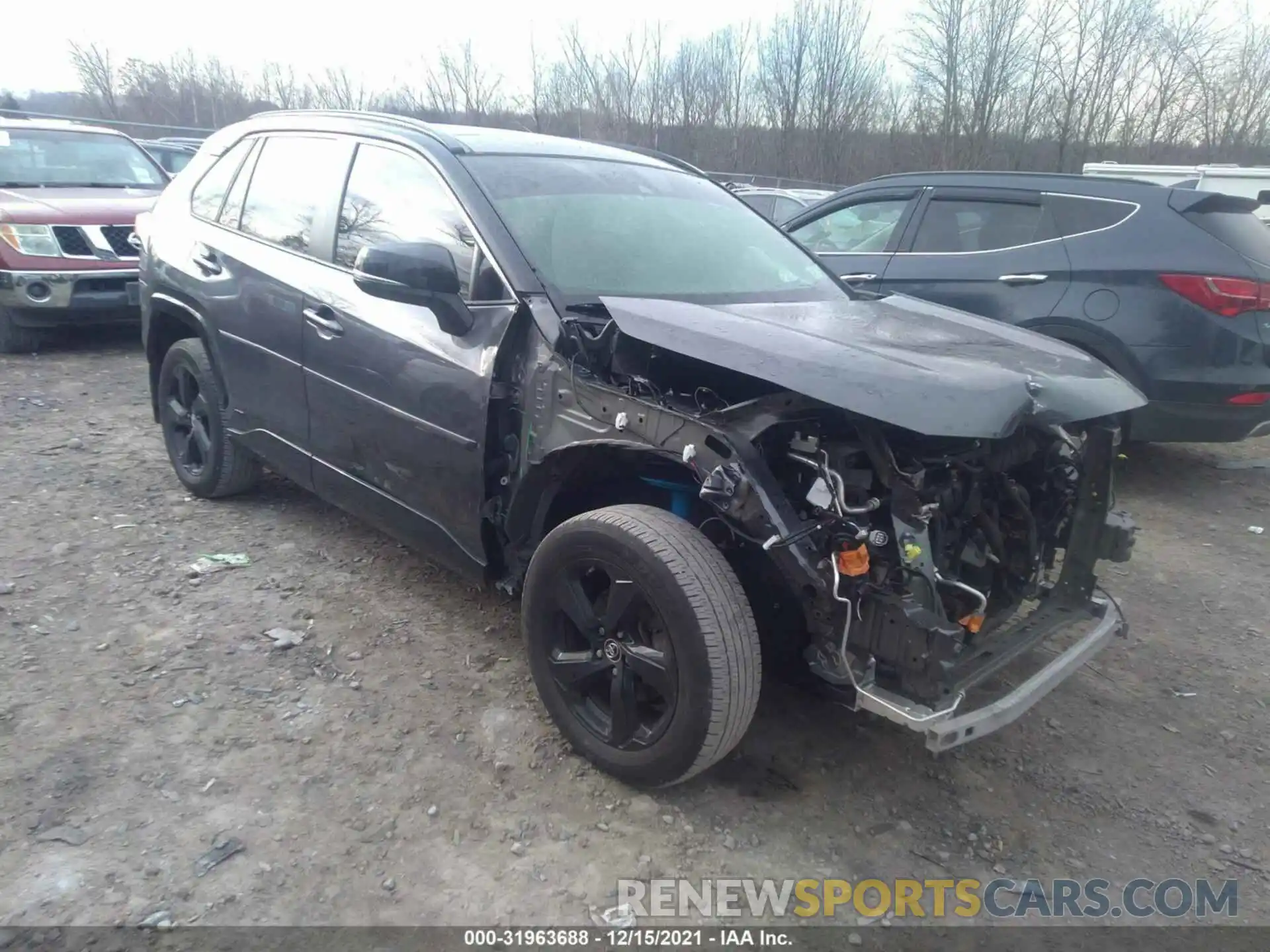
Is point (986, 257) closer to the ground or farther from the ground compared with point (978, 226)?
closer to the ground

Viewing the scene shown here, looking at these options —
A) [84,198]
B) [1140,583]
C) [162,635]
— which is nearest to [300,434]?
[162,635]

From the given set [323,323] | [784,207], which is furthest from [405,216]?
[784,207]

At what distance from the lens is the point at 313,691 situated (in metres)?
3.14

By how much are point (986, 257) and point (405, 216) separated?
3898 mm

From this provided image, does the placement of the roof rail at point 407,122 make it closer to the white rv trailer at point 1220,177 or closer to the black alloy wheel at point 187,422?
the black alloy wheel at point 187,422

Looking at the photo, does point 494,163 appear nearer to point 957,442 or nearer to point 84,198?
point 957,442

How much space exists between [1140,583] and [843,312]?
2274 mm

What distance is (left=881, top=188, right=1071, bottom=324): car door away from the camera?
549cm

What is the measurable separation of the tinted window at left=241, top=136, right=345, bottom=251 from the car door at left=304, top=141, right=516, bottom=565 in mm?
181

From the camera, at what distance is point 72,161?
332 inches

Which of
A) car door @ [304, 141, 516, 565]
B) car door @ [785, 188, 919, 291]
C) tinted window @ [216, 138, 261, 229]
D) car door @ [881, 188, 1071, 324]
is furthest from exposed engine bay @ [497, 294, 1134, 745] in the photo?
car door @ [785, 188, 919, 291]

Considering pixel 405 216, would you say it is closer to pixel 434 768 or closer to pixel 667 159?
pixel 667 159

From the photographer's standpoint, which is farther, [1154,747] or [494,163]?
[494,163]

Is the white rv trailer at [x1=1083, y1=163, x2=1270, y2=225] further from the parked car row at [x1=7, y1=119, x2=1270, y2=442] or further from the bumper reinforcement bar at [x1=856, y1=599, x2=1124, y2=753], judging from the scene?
the bumper reinforcement bar at [x1=856, y1=599, x2=1124, y2=753]
